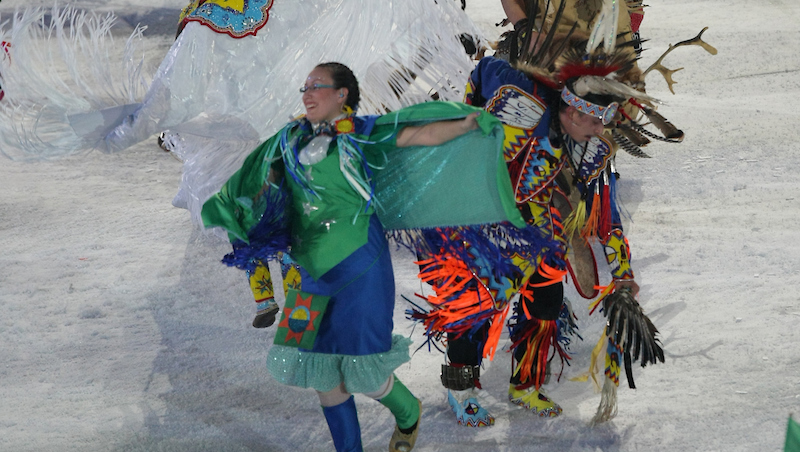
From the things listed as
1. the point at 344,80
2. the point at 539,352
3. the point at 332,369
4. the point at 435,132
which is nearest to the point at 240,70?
the point at 344,80

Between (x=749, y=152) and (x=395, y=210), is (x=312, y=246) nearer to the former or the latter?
(x=395, y=210)

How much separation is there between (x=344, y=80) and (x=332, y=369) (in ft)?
2.59

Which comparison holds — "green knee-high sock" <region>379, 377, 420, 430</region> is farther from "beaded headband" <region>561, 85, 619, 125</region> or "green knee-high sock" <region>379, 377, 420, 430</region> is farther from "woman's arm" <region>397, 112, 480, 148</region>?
"beaded headband" <region>561, 85, 619, 125</region>

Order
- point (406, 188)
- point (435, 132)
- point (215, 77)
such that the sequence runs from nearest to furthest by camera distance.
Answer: point (435, 132), point (406, 188), point (215, 77)

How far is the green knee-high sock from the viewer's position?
2461 millimetres

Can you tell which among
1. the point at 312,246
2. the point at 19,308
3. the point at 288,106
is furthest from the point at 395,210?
the point at 19,308

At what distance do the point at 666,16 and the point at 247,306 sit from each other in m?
5.63

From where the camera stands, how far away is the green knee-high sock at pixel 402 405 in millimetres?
2461

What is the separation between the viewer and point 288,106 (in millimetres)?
3059

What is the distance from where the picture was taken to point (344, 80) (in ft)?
7.51

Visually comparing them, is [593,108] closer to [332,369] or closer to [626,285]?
[626,285]

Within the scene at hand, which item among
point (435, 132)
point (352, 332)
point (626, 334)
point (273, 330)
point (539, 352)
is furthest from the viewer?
point (273, 330)

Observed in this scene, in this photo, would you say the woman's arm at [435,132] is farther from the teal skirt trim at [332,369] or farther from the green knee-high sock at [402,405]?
the green knee-high sock at [402,405]

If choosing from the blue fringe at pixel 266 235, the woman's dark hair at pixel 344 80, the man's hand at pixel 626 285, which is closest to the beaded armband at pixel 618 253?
the man's hand at pixel 626 285
